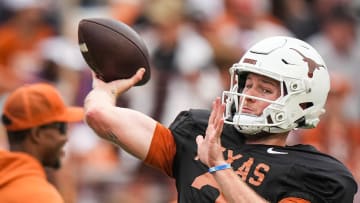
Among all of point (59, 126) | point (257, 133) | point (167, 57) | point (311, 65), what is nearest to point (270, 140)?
point (257, 133)

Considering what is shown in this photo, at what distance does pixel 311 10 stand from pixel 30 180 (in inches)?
193

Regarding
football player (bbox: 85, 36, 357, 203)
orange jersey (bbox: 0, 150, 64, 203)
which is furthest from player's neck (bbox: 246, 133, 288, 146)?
orange jersey (bbox: 0, 150, 64, 203)

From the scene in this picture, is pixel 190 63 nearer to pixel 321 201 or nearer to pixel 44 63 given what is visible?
pixel 44 63

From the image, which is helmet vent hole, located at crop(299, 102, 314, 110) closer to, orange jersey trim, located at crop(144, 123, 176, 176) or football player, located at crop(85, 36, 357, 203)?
football player, located at crop(85, 36, 357, 203)

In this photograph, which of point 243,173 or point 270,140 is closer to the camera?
point 243,173

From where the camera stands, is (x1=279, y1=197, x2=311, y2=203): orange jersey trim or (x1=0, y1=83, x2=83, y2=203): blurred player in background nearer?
(x1=279, y1=197, x2=311, y2=203): orange jersey trim

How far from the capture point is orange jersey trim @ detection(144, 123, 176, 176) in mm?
4203

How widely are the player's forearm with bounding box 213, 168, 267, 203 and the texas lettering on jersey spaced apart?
7.6 inches

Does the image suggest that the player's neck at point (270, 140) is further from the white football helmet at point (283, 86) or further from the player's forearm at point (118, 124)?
the player's forearm at point (118, 124)

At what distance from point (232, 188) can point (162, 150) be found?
483 millimetres

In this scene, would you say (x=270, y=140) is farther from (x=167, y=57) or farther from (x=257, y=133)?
(x=167, y=57)

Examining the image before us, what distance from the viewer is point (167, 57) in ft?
27.1

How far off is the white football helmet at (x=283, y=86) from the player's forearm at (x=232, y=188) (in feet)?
0.99

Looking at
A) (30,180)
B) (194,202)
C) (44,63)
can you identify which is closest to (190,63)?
(44,63)
